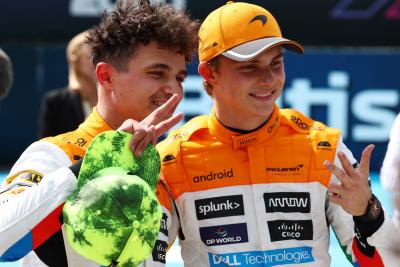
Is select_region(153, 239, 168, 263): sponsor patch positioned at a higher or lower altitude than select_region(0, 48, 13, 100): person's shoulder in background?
lower

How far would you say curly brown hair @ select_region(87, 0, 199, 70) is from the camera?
3.67 metres

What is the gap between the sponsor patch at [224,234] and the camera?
3662mm

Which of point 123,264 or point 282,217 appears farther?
point 282,217

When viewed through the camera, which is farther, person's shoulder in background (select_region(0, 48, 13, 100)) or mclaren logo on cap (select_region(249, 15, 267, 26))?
person's shoulder in background (select_region(0, 48, 13, 100))

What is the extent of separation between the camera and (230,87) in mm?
3773

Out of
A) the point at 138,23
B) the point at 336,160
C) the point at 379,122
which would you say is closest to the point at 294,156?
the point at 336,160

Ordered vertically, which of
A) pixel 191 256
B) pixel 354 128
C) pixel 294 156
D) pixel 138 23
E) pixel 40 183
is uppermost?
pixel 138 23

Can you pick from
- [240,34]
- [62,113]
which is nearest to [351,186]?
[240,34]

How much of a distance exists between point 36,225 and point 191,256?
32.5 inches

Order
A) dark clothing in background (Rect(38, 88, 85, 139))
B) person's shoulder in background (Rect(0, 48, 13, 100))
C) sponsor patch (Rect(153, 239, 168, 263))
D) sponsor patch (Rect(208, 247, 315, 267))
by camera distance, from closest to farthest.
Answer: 1. sponsor patch (Rect(153, 239, 168, 263))
2. sponsor patch (Rect(208, 247, 315, 267))
3. person's shoulder in background (Rect(0, 48, 13, 100))
4. dark clothing in background (Rect(38, 88, 85, 139))

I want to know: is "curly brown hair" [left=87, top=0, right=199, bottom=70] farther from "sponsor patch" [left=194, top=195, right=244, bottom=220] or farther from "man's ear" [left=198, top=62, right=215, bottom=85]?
"sponsor patch" [left=194, top=195, right=244, bottom=220]

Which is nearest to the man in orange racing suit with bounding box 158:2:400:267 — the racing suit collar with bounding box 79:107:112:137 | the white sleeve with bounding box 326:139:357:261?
the white sleeve with bounding box 326:139:357:261

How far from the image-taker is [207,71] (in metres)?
3.89

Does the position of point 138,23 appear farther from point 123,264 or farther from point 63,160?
point 123,264
